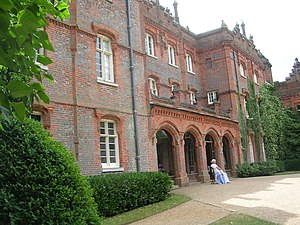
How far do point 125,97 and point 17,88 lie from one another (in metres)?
13.9

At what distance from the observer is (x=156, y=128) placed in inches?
703

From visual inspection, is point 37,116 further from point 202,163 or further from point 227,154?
point 227,154

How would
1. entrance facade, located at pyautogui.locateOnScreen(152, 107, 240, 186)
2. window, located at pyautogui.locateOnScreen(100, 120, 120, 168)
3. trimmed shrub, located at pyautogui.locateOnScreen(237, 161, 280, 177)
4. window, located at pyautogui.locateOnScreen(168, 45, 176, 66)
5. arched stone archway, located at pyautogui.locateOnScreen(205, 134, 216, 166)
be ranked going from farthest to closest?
trimmed shrub, located at pyautogui.locateOnScreen(237, 161, 280, 177), window, located at pyautogui.locateOnScreen(168, 45, 176, 66), arched stone archway, located at pyautogui.locateOnScreen(205, 134, 216, 166), entrance facade, located at pyautogui.locateOnScreen(152, 107, 240, 186), window, located at pyautogui.locateOnScreen(100, 120, 120, 168)

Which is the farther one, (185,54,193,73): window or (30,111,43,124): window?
(185,54,193,73): window

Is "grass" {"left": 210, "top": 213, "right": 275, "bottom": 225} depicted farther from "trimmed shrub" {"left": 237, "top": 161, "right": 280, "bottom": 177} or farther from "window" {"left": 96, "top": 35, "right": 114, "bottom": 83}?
"trimmed shrub" {"left": 237, "top": 161, "right": 280, "bottom": 177}

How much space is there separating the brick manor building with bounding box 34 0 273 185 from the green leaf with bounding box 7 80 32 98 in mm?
10264

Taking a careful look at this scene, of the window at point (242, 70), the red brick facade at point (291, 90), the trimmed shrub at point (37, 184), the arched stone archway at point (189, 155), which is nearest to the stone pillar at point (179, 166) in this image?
the arched stone archway at point (189, 155)

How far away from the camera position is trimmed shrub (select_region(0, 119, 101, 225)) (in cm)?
726

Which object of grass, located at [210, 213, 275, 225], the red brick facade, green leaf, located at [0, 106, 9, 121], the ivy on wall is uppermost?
the red brick facade

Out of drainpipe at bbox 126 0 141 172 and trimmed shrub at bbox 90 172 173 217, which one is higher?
drainpipe at bbox 126 0 141 172

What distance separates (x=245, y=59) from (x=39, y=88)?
31756mm

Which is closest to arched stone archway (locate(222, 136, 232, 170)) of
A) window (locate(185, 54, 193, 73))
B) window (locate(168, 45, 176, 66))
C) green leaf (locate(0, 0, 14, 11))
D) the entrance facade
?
the entrance facade

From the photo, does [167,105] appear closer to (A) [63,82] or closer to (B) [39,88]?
(A) [63,82]

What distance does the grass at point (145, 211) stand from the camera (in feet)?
35.2
